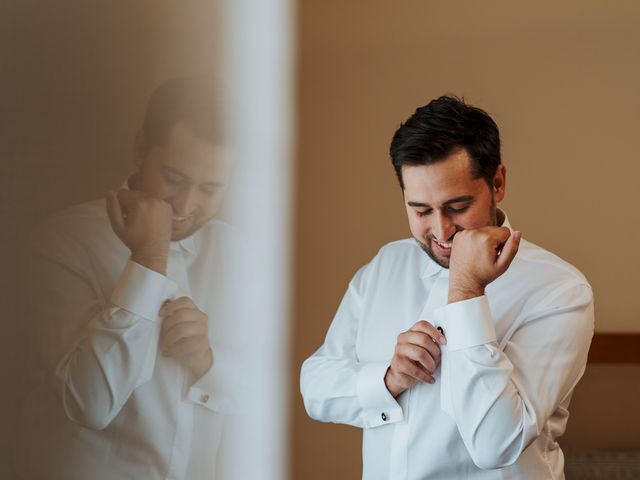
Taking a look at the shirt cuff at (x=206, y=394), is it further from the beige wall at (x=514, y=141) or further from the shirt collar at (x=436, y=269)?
the beige wall at (x=514, y=141)

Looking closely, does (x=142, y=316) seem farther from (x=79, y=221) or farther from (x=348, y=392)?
(x=348, y=392)

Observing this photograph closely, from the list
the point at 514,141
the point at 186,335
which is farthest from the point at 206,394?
the point at 514,141

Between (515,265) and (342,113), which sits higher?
(342,113)

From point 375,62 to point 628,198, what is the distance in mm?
589

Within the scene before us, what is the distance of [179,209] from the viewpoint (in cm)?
29

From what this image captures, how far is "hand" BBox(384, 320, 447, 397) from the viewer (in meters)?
0.78

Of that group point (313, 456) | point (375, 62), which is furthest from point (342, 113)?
point (313, 456)

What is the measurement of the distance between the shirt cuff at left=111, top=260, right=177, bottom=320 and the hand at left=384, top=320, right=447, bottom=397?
518 millimetres

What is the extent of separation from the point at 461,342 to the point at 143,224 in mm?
536

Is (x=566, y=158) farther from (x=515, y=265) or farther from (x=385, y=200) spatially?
(x=515, y=265)

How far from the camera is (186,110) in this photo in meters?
0.31

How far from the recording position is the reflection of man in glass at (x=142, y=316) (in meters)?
0.18

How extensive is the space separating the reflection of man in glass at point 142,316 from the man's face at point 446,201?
0.43 metres

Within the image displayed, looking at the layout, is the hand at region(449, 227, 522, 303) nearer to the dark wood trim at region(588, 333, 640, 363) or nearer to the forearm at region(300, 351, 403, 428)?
the forearm at region(300, 351, 403, 428)
